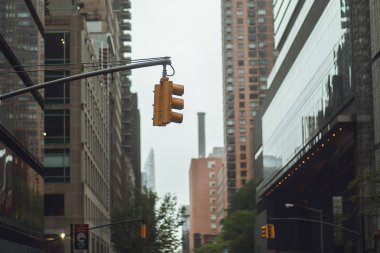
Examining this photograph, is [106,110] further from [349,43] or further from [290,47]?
[349,43]

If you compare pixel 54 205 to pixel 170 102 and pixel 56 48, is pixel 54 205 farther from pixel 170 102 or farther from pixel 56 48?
pixel 170 102

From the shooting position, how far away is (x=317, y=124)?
8719 centimetres

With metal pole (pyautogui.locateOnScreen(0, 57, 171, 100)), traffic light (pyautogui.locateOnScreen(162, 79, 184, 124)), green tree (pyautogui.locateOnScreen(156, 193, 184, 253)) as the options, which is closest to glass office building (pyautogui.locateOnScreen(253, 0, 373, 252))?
green tree (pyautogui.locateOnScreen(156, 193, 184, 253))

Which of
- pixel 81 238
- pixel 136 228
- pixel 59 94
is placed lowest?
pixel 81 238

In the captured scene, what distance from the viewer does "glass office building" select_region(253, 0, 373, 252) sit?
71.9 m

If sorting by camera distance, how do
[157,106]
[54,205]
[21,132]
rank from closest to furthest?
1. [157,106]
2. [21,132]
3. [54,205]

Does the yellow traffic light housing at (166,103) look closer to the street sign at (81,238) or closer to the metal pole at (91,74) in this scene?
the metal pole at (91,74)

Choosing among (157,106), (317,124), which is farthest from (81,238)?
(157,106)

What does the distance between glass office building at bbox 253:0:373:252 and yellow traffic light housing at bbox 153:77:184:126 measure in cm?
4884

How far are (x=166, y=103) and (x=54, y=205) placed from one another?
7215 centimetres

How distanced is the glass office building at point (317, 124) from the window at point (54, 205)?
1880 cm

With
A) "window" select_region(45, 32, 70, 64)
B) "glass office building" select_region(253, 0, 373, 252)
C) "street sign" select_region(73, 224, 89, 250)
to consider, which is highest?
"window" select_region(45, 32, 70, 64)

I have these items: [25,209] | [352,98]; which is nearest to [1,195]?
[25,209]

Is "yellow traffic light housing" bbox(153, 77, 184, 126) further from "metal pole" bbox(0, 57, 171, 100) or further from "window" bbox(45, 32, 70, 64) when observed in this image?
"window" bbox(45, 32, 70, 64)
